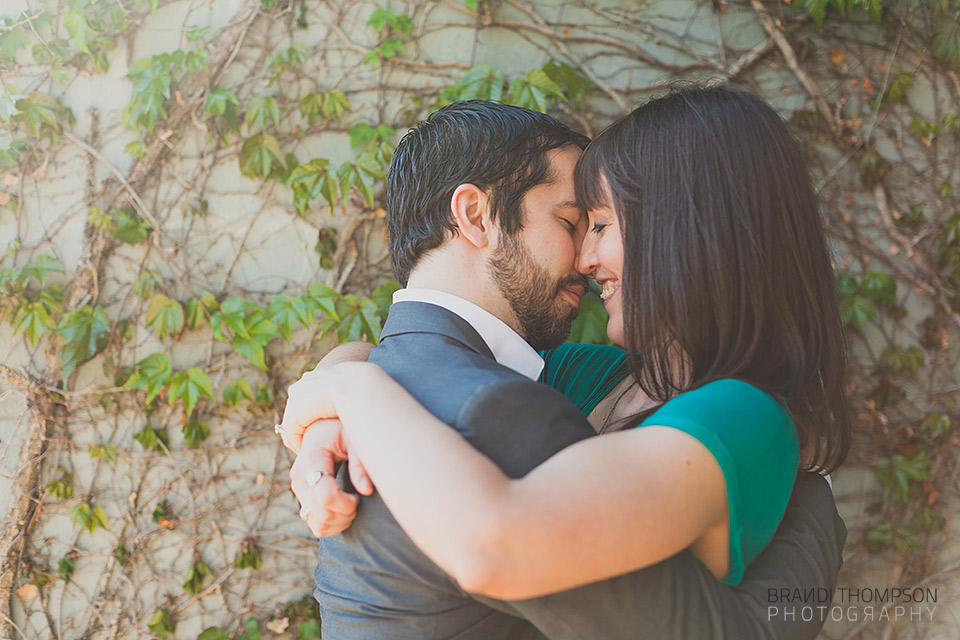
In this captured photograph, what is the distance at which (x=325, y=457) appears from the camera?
1.11 metres

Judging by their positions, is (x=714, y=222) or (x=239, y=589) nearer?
(x=714, y=222)

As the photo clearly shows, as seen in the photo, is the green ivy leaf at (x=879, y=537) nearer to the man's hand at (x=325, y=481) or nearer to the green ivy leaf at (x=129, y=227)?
the man's hand at (x=325, y=481)

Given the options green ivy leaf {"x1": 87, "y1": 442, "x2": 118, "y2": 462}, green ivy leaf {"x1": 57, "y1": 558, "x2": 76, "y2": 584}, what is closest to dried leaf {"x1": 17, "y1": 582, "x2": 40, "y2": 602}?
green ivy leaf {"x1": 57, "y1": 558, "x2": 76, "y2": 584}

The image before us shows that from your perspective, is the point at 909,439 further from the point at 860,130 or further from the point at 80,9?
the point at 80,9

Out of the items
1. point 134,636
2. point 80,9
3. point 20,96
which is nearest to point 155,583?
point 134,636

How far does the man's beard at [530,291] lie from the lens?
1460mm

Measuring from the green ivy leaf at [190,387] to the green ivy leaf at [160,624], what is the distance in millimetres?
731

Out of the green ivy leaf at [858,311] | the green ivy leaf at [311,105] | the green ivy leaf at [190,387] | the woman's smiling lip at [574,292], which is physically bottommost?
the green ivy leaf at [190,387]

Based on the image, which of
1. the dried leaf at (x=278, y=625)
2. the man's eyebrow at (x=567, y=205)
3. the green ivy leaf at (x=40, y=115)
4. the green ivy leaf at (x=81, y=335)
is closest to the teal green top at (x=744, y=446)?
the man's eyebrow at (x=567, y=205)

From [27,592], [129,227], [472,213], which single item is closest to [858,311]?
[472,213]

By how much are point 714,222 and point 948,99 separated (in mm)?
2208

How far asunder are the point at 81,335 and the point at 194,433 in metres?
0.52

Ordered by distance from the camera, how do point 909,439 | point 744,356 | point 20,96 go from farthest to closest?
point 909,439
point 20,96
point 744,356

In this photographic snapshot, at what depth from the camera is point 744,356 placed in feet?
3.91
